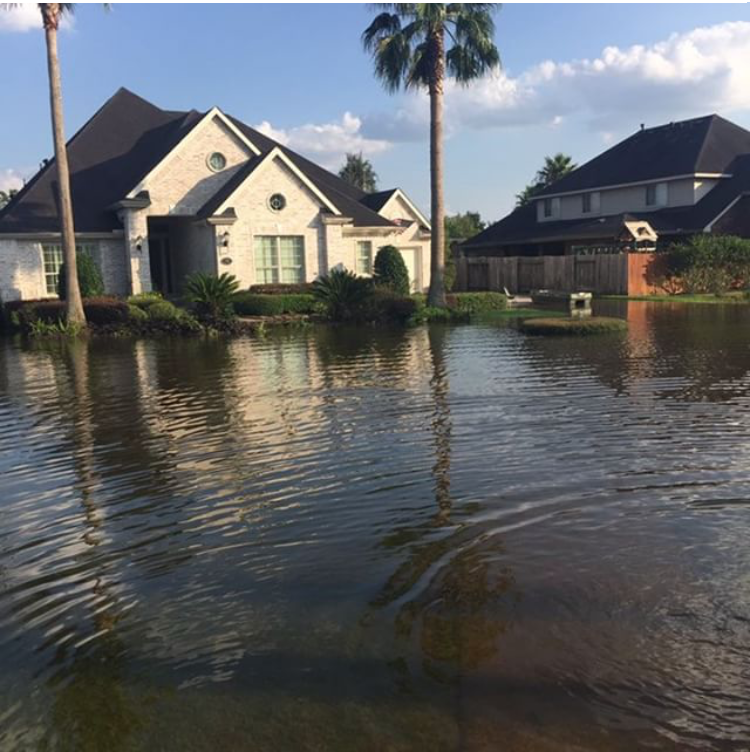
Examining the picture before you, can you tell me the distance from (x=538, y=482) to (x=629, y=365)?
314 inches

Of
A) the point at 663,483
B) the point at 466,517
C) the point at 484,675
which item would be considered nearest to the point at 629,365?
the point at 663,483

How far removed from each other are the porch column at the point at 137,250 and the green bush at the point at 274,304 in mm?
4724

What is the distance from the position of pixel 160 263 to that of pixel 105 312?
31.2 feet

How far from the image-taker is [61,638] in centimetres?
483

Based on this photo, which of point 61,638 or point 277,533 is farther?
point 277,533

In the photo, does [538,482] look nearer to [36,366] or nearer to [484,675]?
[484,675]

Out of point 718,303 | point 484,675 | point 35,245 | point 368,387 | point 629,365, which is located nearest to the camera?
point 484,675

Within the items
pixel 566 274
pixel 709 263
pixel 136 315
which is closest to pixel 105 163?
pixel 136 315

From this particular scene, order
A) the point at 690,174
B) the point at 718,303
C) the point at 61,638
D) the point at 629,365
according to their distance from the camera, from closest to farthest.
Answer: the point at 61,638 < the point at 629,365 < the point at 718,303 < the point at 690,174

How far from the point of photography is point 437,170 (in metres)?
29.5

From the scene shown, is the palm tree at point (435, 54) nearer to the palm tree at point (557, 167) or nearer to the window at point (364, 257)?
the window at point (364, 257)

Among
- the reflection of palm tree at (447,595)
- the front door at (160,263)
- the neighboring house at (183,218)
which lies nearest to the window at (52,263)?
the neighboring house at (183,218)

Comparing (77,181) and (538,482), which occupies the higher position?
(77,181)

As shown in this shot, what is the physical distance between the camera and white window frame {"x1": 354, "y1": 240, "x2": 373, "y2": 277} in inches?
1339
